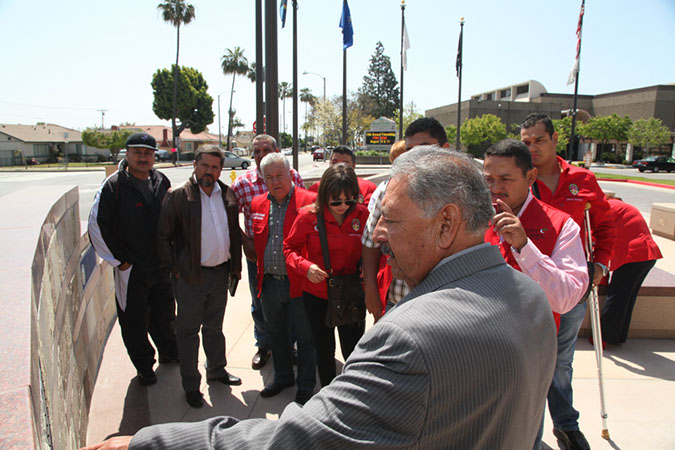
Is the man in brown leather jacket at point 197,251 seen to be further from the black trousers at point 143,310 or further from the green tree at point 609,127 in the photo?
the green tree at point 609,127

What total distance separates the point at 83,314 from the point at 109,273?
6.13 feet

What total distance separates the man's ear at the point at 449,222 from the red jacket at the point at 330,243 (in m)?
1.93

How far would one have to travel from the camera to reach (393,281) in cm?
261

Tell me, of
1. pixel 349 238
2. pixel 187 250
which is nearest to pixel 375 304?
pixel 349 238

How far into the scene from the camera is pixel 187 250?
334 cm

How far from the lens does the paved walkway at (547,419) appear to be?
9.93 feet

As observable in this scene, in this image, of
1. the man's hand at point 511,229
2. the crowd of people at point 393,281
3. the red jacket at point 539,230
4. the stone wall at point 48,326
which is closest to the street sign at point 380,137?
the crowd of people at point 393,281

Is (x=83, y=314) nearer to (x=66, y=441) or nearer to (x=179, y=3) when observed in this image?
(x=66, y=441)

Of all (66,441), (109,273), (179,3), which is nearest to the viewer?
(66,441)

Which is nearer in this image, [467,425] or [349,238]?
[467,425]

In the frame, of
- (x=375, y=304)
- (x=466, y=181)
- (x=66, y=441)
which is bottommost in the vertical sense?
(x=66, y=441)

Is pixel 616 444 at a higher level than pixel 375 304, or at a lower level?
lower

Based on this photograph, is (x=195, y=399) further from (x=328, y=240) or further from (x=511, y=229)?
(x=511, y=229)

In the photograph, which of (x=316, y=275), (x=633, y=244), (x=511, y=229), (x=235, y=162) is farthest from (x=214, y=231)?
(x=235, y=162)
